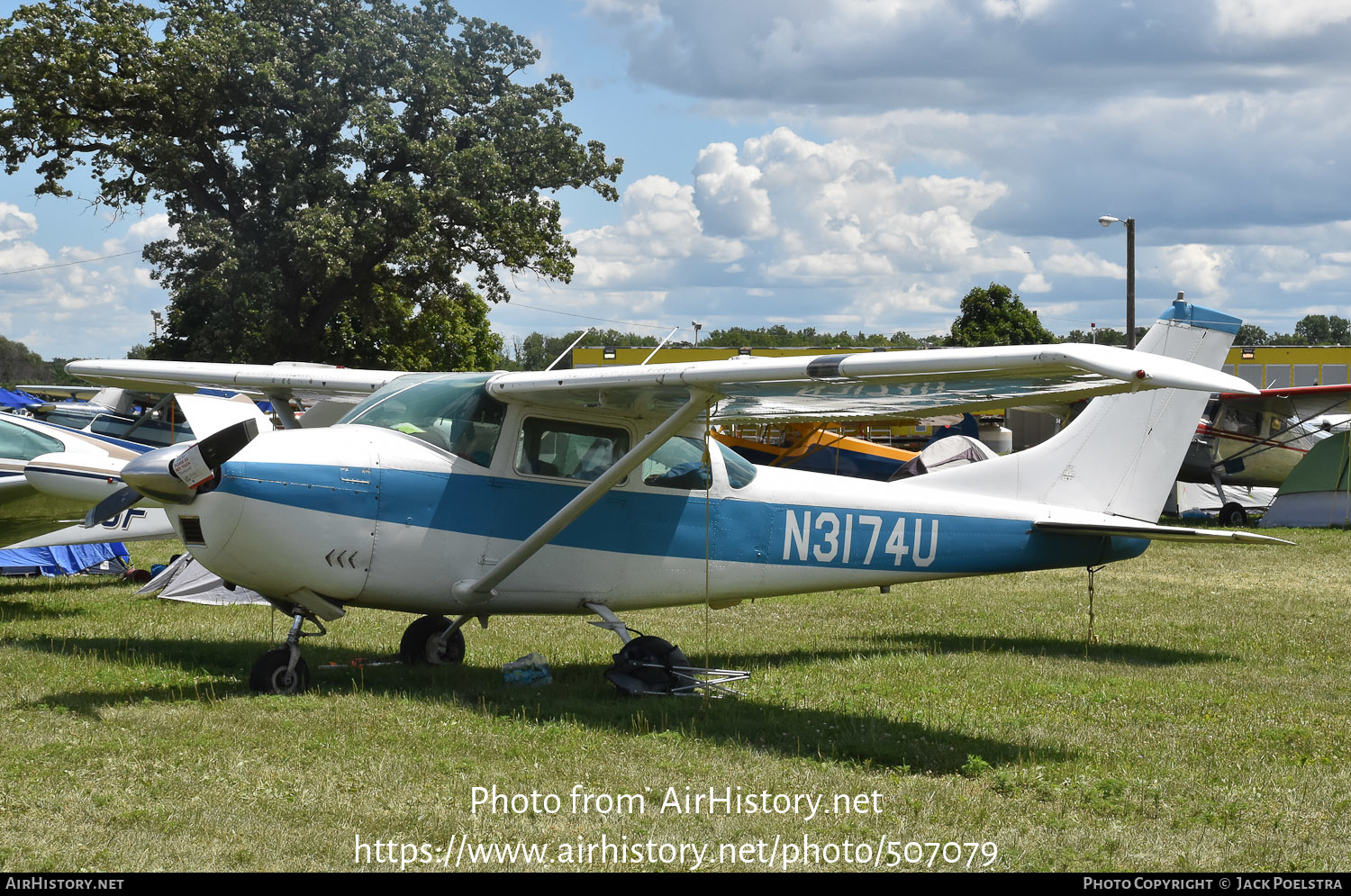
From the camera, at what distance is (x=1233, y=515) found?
2341 cm

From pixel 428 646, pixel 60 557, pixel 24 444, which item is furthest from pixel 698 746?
pixel 60 557

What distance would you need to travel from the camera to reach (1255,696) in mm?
7941

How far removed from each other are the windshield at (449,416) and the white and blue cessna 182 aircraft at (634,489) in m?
0.02

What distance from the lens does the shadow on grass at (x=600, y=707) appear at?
20.9 ft

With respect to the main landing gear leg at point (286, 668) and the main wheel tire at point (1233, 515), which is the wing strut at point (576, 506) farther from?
the main wheel tire at point (1233, 515)

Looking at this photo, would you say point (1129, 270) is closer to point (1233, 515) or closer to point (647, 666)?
point (1233, 515)

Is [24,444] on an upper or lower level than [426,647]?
upper

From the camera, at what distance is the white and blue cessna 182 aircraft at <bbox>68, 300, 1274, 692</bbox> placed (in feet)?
22.1

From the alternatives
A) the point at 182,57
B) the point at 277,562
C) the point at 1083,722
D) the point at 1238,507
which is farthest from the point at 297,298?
the point at 1083,722

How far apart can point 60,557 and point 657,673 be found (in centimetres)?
981

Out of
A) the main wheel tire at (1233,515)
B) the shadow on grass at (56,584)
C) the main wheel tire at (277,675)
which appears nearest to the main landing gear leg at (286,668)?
Answer: the main wheel tire at (277,675)

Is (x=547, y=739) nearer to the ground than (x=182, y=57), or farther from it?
nearer to the ground

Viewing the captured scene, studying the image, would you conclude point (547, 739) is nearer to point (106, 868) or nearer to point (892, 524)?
point (106, 868)

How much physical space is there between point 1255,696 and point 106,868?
23.5 feet
